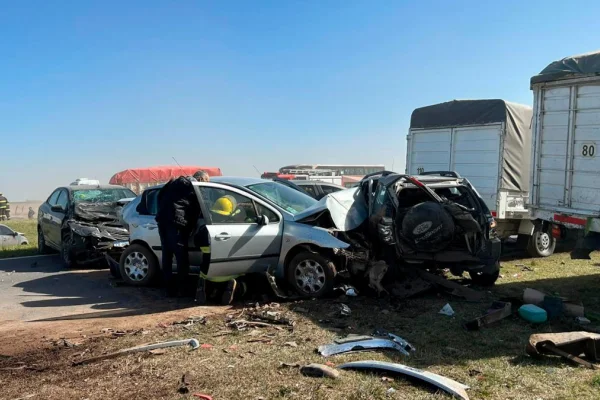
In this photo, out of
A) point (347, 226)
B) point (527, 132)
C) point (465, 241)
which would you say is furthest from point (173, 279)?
point (527, 132)

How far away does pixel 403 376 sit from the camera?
417cm

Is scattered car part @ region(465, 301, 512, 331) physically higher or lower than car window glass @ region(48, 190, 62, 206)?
lower

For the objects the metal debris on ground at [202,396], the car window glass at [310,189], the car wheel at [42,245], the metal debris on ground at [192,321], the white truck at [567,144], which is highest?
the white truck at [567,144]

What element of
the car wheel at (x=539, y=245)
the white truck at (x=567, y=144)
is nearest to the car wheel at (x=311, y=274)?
the white truck at (x=567, y=144)

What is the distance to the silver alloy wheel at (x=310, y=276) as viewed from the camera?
275 inches

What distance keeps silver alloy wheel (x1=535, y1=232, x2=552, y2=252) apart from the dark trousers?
7409 mm

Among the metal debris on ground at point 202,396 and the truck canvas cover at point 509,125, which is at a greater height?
the truck canvas cover at point 509,125

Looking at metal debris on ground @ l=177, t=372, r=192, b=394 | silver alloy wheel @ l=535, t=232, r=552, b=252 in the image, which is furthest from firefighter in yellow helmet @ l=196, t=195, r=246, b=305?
silver alloy wheel @ l=535, t=232, r=552, b=252

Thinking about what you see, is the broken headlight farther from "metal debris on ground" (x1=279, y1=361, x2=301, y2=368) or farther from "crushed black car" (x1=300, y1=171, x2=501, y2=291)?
"metal debris on ground" (x1=279, y1=361, x2=301, y2=368)

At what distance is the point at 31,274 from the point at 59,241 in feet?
3.34

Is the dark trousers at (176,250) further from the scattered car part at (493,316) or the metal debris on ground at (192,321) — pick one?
the scattered car part at (493,316)

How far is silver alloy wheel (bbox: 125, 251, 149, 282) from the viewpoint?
27.5 feet

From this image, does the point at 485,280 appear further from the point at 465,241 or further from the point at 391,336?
the point at 391,336

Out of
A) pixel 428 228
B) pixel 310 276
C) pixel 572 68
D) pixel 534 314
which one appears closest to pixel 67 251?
pixel 310 276
